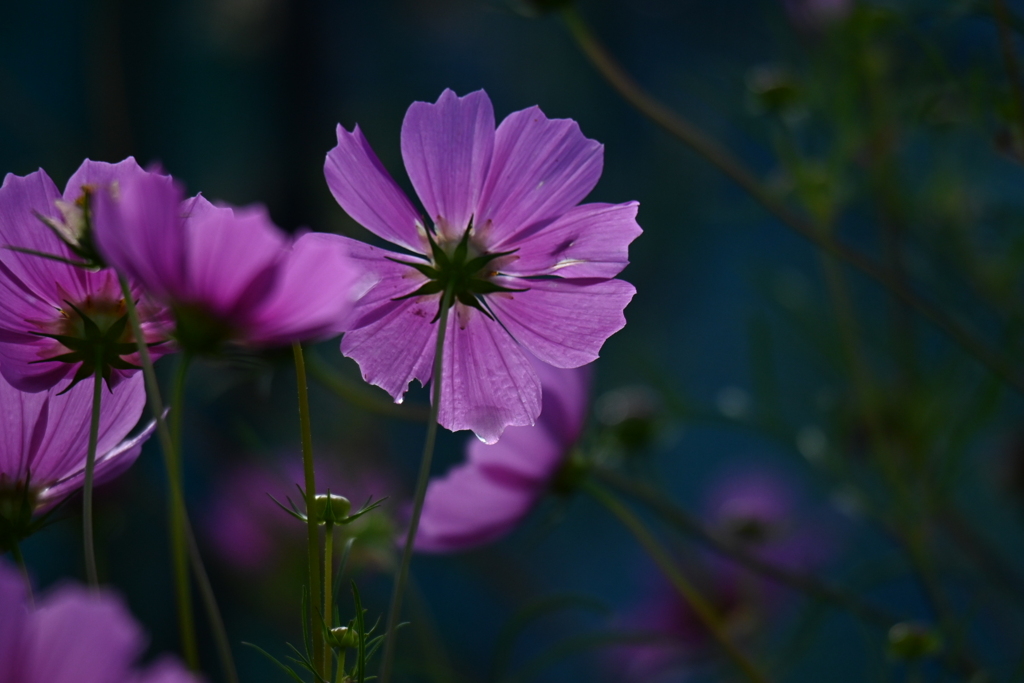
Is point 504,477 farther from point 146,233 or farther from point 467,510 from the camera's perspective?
point 146,233

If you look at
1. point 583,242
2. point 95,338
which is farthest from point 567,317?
point 95,338

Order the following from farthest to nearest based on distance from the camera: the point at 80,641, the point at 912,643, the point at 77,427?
the point at 912,643 → the point at 77,427 → the point at 80,641

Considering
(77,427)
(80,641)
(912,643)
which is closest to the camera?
(80,641)

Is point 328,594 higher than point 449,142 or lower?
lower

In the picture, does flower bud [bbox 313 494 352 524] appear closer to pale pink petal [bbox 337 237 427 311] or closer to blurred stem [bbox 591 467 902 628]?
pale pink petal [bbox 337 237 427 311]

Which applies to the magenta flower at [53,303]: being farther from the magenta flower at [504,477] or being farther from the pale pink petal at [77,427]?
the magenta flower at [504,477]

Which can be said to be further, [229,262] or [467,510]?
[467,510]

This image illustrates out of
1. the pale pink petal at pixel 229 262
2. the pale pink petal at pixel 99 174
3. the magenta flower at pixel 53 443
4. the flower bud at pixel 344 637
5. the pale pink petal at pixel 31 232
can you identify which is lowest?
the flower bud at pixel 344 637

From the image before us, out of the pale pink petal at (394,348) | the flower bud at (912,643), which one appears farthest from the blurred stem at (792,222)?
the pale pink petal at (394,348)
